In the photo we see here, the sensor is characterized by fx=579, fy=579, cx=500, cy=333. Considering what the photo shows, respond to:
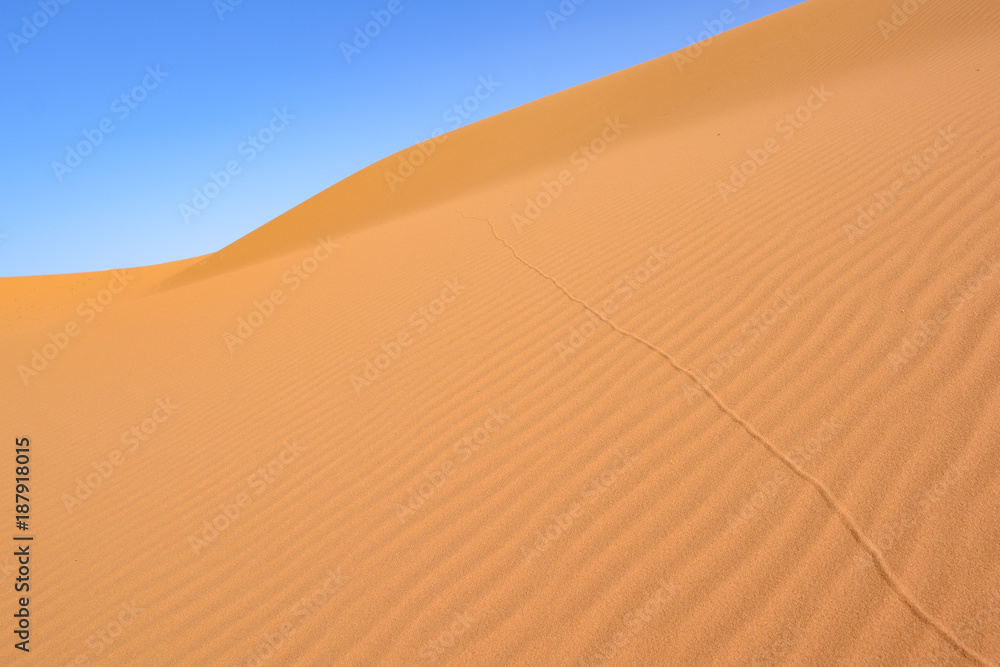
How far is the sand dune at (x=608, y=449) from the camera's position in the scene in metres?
2.13

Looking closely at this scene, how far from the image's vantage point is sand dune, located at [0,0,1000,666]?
2.13m

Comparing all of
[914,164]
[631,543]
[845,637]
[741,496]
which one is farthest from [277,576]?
[914,164]

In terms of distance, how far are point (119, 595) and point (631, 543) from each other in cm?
268

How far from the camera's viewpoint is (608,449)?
3.03 meters

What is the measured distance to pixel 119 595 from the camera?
3051mm
